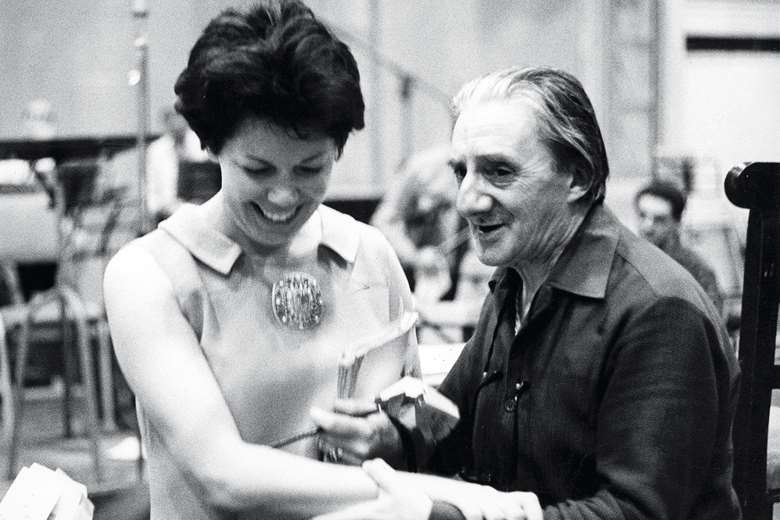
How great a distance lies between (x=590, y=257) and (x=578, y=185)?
0.33ft

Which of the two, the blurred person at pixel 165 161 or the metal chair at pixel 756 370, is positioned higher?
the blurred person at pixel 165 161

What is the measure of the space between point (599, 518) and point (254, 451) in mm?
434

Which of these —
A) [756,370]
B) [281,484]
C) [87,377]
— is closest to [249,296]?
[281,484]

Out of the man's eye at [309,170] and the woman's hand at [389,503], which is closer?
the woman's hand at [389,503]

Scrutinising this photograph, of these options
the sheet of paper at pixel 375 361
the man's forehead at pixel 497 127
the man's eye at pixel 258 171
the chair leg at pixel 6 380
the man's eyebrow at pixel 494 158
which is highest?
the man's forehead at pixel 497 127

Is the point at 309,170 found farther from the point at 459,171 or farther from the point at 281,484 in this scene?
the point at 281,484

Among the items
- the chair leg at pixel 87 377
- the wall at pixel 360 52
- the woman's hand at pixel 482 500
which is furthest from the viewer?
the wall at pixel 360 52

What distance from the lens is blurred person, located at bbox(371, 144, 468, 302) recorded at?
5914mm

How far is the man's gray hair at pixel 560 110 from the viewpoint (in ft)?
4.65

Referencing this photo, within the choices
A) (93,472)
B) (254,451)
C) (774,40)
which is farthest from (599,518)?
(774,40)

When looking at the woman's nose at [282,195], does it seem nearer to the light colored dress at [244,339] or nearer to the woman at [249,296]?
the woman at [249,296]

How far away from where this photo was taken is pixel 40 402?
6379 millimetres

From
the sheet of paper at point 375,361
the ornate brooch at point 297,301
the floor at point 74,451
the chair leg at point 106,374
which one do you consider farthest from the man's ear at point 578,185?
the chair leg at point 106,374

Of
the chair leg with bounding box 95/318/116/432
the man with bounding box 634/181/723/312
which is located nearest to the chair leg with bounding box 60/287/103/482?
the chair leg with bounding box 95/318/116/432
